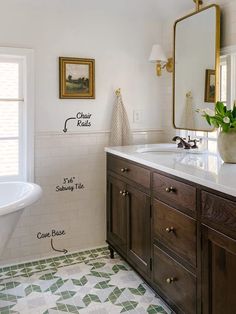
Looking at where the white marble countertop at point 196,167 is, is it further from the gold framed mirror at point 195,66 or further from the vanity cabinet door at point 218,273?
the gold framed mirror at point 195,66

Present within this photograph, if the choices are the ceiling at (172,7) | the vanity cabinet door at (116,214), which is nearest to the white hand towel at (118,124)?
the vanity cabinet door at (116,214)

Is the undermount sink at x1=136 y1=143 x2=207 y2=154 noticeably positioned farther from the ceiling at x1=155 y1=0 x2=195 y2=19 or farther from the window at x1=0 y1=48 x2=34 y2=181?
the ceiling at x1=155 y1=0 x2=195 y2=19

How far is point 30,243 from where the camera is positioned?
2861mm

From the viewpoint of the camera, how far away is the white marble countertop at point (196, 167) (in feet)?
5.10

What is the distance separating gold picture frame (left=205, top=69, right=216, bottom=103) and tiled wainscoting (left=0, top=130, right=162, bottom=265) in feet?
2.82

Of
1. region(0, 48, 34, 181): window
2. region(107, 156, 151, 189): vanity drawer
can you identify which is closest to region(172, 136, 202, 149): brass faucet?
region(107, 156, 151, 189): vanity drawer

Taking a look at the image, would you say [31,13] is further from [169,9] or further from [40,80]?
[169,9]

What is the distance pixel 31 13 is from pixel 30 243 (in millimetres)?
1898

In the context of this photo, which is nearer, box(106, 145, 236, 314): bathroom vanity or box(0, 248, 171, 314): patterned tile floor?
box(106, 145, 236, 314): bathroom vanity

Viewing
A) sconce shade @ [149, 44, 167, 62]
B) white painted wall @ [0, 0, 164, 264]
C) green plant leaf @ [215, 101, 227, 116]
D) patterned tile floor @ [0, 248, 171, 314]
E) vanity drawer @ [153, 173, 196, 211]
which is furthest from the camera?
sconce shade @ [149, 44, 167, 62]

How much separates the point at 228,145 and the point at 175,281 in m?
0.86

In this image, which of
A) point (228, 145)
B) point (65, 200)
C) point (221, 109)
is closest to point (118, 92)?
point (65, 200)

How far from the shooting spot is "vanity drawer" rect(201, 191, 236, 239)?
4.77ft

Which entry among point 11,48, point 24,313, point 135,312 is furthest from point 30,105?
point 135,312
